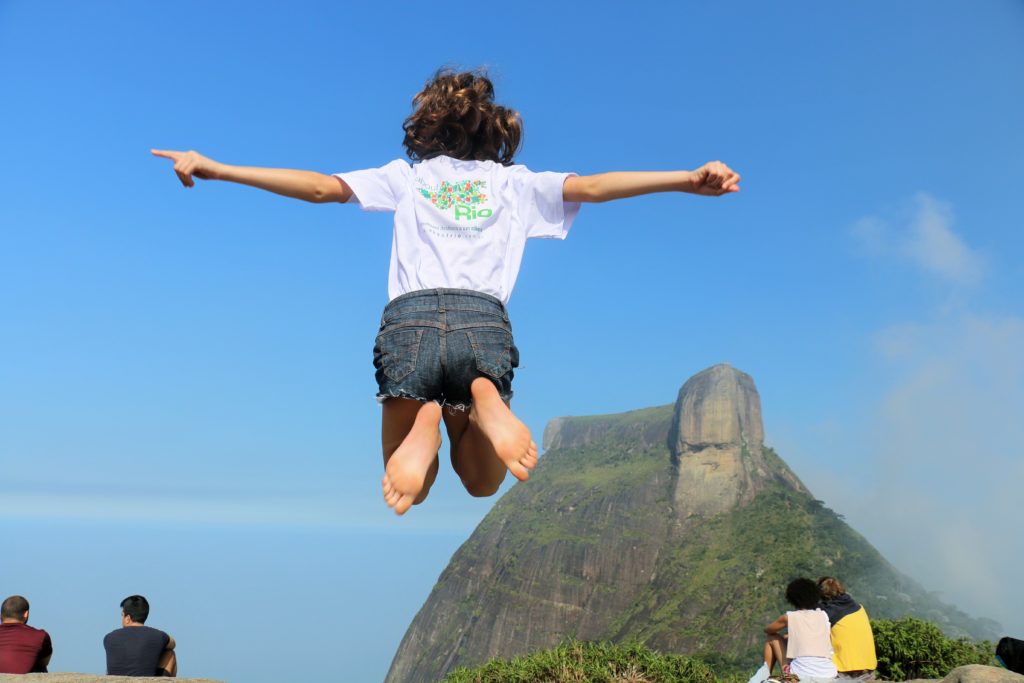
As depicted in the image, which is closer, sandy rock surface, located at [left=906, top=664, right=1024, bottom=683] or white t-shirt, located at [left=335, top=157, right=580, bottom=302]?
white t-shirt, located at [left=335, top=157, right=580, bottom=302]

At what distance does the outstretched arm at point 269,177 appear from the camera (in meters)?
4.45

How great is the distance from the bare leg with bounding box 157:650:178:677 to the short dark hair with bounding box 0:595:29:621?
1370 mm

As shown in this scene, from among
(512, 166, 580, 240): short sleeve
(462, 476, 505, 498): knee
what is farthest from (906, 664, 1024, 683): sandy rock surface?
(512, 166, 580, 240): short sleeve

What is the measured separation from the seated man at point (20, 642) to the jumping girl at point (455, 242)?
5629mm

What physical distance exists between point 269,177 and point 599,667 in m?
10.9

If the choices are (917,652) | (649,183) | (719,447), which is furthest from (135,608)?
(719,447)

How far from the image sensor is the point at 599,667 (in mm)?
13656

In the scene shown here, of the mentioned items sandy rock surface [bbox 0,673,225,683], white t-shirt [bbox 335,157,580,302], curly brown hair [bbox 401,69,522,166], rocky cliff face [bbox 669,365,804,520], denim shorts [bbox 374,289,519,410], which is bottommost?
sandy rock surface [bbox 0,673,225,683]

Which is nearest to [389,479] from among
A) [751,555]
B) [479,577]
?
Answer: [751,555]

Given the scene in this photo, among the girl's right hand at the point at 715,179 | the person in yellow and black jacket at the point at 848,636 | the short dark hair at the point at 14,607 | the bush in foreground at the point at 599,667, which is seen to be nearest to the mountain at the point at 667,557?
the bush in foreground at the point at 599,667

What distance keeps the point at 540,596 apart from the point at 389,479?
13338 centimetres

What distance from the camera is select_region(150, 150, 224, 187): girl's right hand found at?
4.43 m

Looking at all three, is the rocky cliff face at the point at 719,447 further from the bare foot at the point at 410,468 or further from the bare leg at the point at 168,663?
the bare foot at the point at 410,468

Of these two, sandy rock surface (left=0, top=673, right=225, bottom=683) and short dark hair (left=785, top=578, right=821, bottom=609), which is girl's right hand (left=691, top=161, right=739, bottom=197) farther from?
short dark hair (left=785, top=578, right=821, bottom=609)
